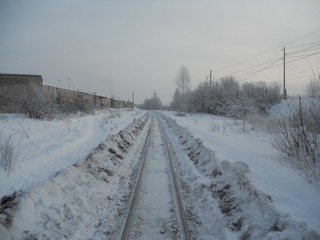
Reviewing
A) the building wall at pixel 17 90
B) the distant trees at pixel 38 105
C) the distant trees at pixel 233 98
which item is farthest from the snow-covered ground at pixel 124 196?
the distant trees at pixel 233 98

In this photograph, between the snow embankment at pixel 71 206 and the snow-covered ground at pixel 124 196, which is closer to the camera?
the snow embankment at pixel 71 206

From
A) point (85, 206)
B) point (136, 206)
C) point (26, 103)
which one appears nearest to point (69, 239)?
point (85, 206)

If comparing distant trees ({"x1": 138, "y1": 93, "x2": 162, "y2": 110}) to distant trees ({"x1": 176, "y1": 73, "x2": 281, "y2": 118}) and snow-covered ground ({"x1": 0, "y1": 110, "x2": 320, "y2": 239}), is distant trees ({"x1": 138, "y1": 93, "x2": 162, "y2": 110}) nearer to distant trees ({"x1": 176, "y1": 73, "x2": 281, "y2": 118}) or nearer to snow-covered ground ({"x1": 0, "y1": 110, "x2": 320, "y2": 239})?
distant trees ({"x1": 176, "y1": 73, "x2": 281, "y2": 118})

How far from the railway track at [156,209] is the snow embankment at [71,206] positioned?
1.15 ft

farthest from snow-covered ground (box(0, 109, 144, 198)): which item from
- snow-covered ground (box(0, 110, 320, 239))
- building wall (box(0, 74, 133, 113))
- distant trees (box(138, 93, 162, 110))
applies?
distant trees (box(138, 93, 162, 110))

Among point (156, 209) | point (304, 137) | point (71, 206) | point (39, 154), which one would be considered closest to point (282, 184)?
Answer: point (304, 137)

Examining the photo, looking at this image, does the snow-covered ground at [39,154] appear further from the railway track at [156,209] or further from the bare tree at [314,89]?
the bare tree at [314,89]

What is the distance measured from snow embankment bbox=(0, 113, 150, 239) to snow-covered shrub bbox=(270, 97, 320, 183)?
5017mm

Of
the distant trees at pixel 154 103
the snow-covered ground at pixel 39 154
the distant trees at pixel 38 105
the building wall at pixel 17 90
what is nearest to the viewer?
the snow-covered ground at pixel 39 154

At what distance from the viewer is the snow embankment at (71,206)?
5.34 m

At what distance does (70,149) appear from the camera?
12156 millimetres

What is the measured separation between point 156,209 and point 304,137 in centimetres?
486

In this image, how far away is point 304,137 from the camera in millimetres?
8734

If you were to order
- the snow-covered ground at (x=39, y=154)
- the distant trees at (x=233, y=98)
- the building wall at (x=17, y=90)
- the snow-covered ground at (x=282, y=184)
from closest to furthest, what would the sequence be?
the snow-covered ground at (x=282, y=184)
the snow-covered ground at (x=39, y=154)
the building wall at (x=17, y=90)
the distant trees at (x=233, y=98)
